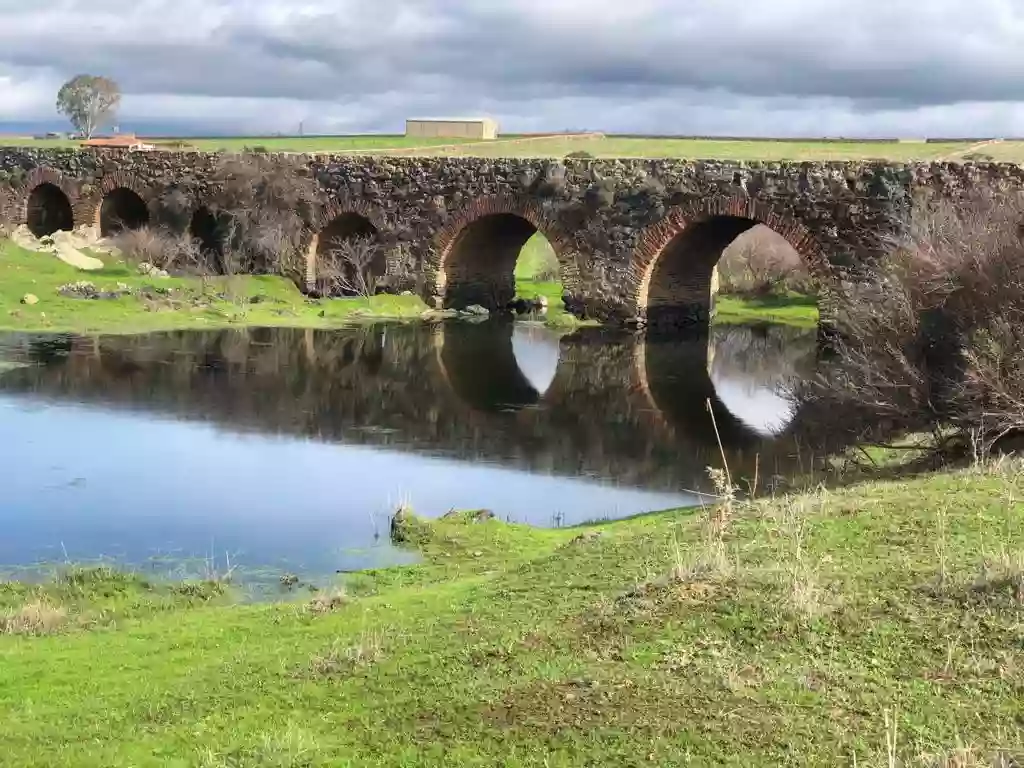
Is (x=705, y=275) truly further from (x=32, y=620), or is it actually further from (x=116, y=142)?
(x=116, y=142)

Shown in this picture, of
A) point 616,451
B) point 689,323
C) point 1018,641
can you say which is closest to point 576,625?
point 1018,641

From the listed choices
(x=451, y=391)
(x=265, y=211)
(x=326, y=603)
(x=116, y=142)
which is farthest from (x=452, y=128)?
(x=326, y=603)

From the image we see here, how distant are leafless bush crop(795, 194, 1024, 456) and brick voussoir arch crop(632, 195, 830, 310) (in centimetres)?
1220

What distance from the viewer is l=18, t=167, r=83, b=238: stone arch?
118 ft

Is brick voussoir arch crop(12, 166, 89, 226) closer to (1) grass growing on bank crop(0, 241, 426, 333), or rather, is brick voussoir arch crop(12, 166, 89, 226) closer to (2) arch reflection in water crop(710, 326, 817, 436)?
(1) grass growing on bank crop(0, 241, 426, 333)

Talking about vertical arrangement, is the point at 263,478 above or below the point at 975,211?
below

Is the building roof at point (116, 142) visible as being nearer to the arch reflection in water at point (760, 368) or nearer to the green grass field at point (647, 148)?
the green grass field at point (647, 148)

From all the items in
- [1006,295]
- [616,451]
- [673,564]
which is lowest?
[616,451]

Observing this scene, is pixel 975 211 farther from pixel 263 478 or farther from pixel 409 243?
pixel 409 243

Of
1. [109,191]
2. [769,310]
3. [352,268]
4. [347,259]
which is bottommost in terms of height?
[769,310]

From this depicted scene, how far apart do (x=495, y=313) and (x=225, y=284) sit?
21.5 ft

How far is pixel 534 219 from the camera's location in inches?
1153

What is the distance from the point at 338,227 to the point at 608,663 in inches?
1086

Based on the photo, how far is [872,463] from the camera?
1329 cm
